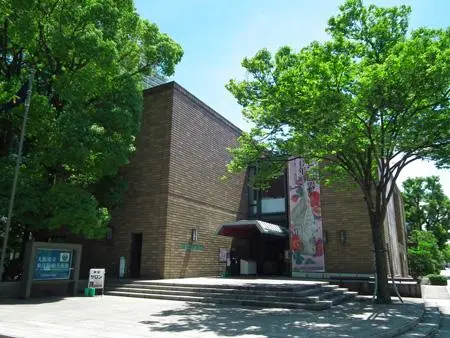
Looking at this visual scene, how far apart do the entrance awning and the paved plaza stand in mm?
6940

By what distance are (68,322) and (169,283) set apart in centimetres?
627

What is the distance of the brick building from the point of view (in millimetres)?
16500

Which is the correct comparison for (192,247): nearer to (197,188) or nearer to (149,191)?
(197,188)

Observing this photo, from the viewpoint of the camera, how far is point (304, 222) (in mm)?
19953

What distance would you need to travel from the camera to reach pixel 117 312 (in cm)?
945

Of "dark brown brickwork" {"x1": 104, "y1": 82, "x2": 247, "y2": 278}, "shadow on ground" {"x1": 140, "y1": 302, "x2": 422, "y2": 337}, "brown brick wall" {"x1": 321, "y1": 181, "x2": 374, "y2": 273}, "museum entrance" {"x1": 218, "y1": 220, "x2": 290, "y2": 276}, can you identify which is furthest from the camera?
"museum entrance" {"x1": 218, "y1": 220, "x2": 290, "y2": 276}

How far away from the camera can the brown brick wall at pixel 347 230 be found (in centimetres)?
1772

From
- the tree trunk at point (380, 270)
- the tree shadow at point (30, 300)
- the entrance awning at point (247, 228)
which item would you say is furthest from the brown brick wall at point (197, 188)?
the tree trunk at point (380, 270)

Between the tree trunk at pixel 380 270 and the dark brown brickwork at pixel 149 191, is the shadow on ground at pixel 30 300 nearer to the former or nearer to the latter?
the dark brown brickwork at pixel 149 191

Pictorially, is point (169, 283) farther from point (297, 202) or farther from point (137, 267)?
point (297, 202)

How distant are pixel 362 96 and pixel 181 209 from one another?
1021 centimetres

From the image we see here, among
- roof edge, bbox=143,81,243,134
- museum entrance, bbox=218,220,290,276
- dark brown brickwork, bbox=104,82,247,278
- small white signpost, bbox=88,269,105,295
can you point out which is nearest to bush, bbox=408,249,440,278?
museum entrance, bbox=218,220,290,276

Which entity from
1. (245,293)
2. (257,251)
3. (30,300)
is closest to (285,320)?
(245,293)

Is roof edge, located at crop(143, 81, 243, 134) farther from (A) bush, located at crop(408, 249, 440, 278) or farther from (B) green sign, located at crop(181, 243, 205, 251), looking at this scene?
(A) bush, located at crop(408, 249, 440, 278)
